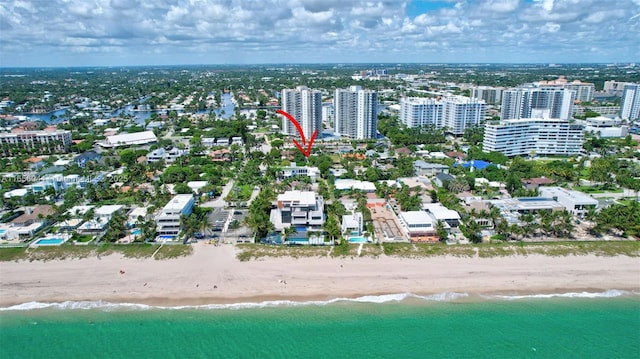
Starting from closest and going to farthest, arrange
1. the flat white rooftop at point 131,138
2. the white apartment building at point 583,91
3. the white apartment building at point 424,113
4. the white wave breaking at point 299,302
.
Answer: the white wave breaking at point 299,302, the flat white rooftop at point 131,138, the white apartment building at point 424,113, the white apartment building at point 583,91

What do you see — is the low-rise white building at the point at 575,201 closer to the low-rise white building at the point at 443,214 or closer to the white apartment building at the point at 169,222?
the low-rise white building at the point at 443,214

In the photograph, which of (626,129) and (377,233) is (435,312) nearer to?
(377,233)

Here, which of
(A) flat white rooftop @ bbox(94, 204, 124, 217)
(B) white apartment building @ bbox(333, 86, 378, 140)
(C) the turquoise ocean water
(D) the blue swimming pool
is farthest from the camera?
(B) white apartment building @ bbox(333, 86, 378, 140)

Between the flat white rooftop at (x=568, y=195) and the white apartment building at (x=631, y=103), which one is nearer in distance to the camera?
the flat white rooftop at (x=568, y=195)

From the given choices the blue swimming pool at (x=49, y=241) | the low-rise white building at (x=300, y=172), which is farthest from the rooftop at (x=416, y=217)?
the blue swimming pool at (x=49, y=241)

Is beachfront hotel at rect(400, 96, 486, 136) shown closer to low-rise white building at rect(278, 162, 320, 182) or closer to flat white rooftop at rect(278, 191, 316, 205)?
low-rise white building at rect(278, 162, 320, 182)

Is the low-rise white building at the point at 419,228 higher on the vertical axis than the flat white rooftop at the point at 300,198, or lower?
lower

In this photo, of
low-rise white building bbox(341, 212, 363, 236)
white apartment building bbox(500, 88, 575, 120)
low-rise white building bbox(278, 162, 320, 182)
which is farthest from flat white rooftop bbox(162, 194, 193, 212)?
white apartment building bbox(500, 88, 575, 120)
